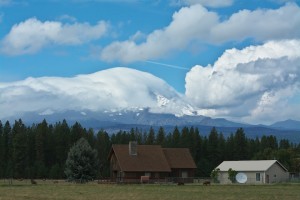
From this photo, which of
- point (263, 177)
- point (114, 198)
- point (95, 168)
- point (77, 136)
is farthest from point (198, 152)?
point (114, 198)

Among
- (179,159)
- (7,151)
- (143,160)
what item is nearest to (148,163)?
(143,160)

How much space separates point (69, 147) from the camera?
399 feet

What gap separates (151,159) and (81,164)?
1425 centimetres

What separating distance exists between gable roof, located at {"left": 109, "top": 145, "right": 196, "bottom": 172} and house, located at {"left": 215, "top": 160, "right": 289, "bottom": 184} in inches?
234

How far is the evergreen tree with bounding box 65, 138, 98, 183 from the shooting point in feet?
276

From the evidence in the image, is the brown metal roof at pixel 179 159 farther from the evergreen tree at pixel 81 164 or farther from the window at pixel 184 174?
the evergreen tree at pixel 81 164

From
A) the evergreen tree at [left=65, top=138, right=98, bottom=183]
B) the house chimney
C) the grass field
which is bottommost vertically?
the grass field

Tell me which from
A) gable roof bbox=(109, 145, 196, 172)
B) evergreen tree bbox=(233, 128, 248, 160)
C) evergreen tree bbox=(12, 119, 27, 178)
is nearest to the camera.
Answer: gable roof bbox=(109, 145, 196, 172)

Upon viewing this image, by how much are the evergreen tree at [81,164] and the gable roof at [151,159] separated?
24.2 ft

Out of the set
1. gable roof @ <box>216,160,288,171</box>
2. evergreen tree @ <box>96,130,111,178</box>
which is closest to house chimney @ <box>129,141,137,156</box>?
gable roof @ <box>216,160,288,171</box>

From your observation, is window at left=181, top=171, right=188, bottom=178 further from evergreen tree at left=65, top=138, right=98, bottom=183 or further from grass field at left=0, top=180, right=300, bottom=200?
grass field at left=0, top=180, right=300, bottom=200

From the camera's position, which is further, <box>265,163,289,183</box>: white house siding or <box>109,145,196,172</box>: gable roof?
<box>265,163,289,183</box>: white house siding

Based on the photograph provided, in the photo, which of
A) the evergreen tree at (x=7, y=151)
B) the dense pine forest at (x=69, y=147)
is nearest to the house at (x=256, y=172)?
the dense pine forest at (x=69, y=147)

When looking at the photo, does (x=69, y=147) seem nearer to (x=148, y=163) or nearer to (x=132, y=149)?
(x=132, y=149)
